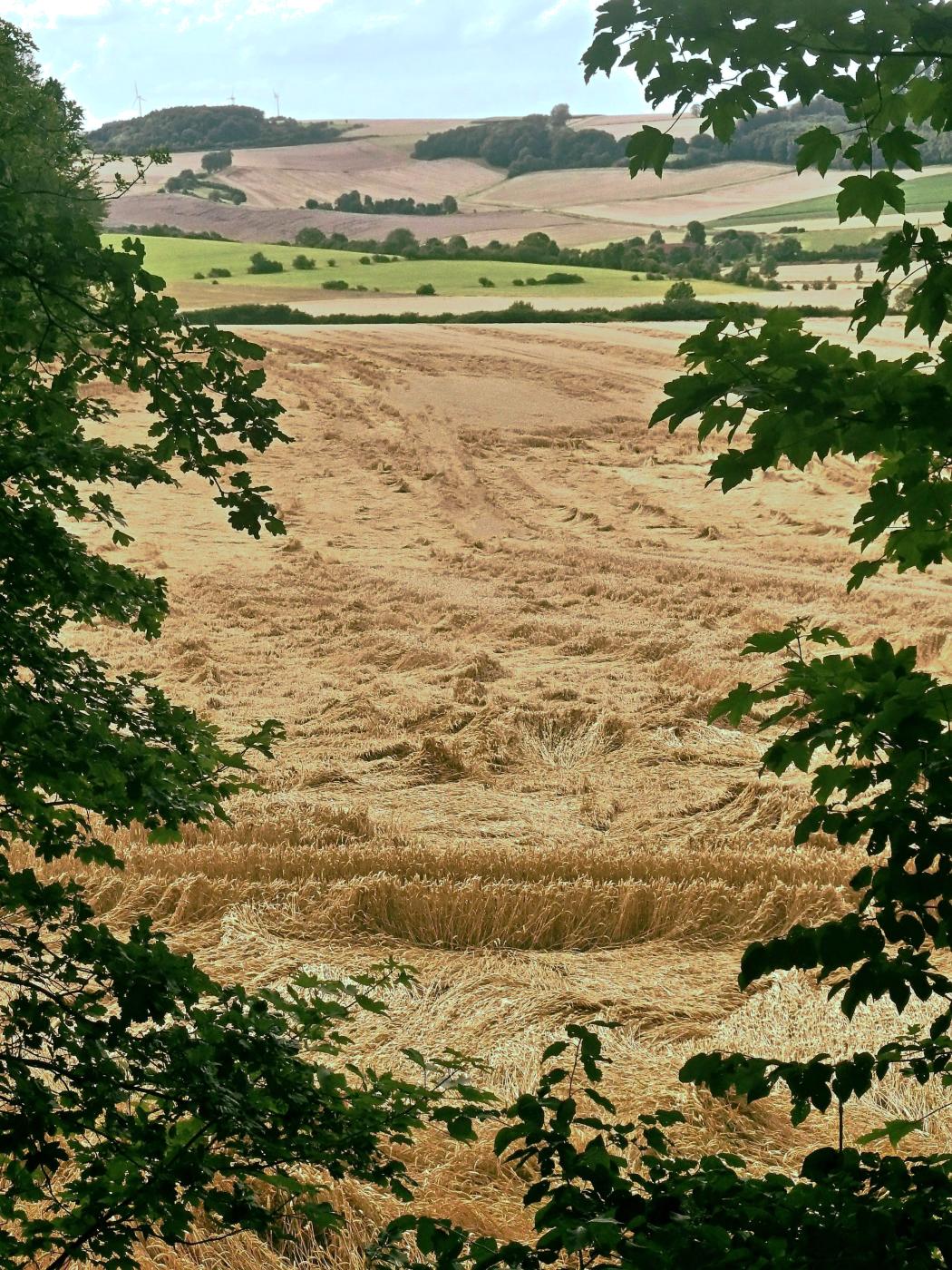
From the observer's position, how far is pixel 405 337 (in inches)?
1145

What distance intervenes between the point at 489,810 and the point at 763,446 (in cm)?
677

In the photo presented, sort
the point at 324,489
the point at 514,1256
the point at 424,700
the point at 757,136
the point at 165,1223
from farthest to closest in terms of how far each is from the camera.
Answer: the point at 757,136
the point at 324,489
the point at 424,700
the point at 165,1223
the point at 514,1256

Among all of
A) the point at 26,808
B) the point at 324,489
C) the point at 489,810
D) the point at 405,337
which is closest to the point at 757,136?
the point at 405,337

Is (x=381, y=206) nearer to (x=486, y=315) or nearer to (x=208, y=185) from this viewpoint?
(x=208, y=185)

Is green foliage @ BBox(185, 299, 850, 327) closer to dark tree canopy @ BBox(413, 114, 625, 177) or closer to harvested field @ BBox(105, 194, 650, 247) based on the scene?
harvested field @ BBox(105, 194, 650, 247)

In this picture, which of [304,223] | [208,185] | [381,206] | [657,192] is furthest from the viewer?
[657,192]

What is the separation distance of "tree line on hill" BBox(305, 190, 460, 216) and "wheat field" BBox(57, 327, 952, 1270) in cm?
3248

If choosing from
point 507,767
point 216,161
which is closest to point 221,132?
point 216,161

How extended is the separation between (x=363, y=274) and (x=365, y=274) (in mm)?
88

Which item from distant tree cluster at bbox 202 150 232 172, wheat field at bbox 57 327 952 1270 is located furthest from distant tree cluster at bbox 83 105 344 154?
wheat field at bbox 57 327 952 1270

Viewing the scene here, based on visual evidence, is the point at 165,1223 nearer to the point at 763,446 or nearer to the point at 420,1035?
the point at 763,446

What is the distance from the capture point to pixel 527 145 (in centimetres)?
5741

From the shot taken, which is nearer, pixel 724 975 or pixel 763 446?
pixel 763 446

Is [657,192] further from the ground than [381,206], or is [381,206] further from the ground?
[657,192]
